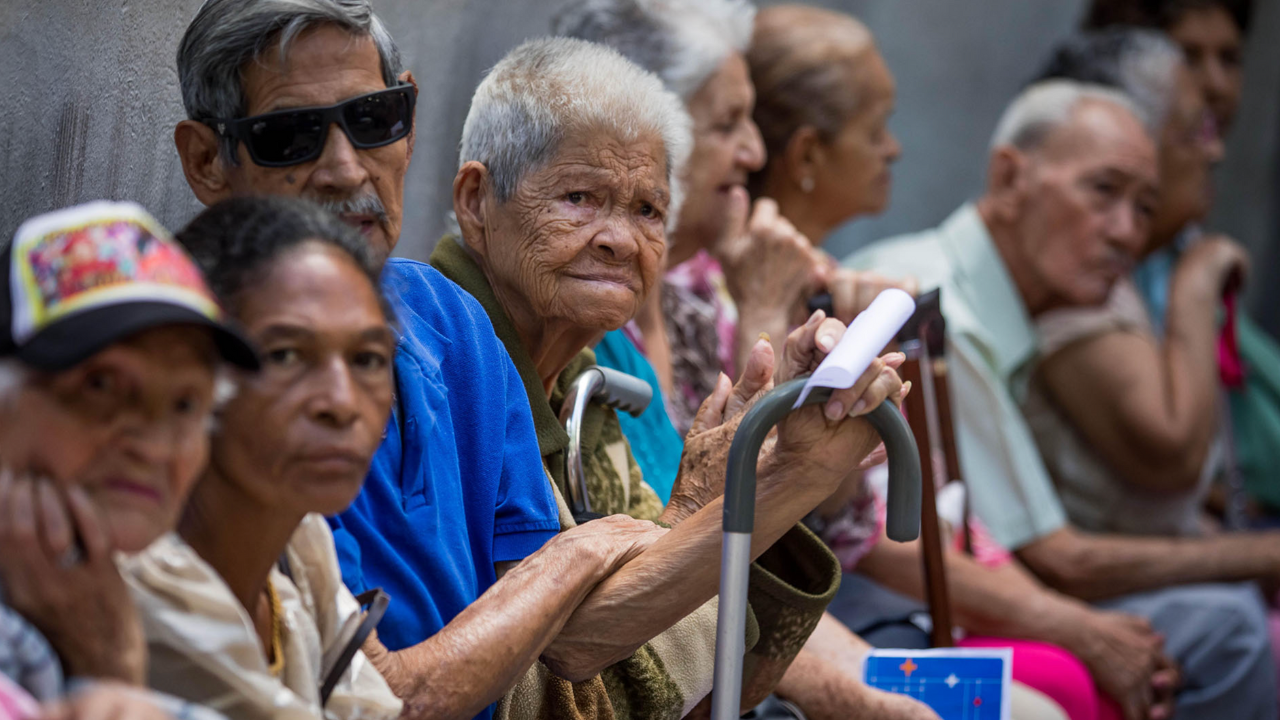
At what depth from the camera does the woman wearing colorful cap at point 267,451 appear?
46.9 inches

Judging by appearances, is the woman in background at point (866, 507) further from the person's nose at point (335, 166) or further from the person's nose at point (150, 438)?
the person's nose at point (150, 438)

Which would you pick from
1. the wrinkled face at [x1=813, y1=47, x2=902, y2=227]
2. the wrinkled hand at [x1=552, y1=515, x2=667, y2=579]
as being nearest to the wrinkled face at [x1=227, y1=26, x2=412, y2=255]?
the wrinkled hand at [x1=552, y1=515, x2=667, y2=579]

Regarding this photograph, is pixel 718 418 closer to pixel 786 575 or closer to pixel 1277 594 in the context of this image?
pixel 786 575

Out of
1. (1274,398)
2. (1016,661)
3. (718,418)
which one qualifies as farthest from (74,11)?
(1274,398)


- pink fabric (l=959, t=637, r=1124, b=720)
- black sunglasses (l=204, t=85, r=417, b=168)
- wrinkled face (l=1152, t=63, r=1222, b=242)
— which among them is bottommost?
pink fabric (l=959, t=637, r=1124, b=720)

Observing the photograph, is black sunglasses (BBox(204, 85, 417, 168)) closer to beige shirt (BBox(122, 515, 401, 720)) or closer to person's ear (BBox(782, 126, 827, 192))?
beige shirt (BBox(122, 515, 401, 720))

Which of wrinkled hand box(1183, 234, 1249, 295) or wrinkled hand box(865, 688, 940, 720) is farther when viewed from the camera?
wrinkled hand box(1183, 234, 1249, 295)

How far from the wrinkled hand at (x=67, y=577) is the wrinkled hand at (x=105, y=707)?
0.08 m

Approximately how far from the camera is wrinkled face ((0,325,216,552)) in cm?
103

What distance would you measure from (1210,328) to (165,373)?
4162 mm

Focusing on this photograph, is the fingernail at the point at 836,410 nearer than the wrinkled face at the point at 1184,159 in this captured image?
Yes

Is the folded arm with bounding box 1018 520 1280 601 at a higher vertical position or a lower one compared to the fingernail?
lower

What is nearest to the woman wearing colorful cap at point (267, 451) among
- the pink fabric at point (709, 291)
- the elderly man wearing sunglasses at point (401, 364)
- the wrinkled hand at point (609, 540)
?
the elderly man wearing sunglasses at point (401, 364)

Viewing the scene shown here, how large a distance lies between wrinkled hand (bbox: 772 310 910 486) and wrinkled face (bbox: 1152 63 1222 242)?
3.54 metres
